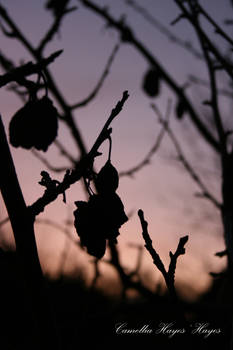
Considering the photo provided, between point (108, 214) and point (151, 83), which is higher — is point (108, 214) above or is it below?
below

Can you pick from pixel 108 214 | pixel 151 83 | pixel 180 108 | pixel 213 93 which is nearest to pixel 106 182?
pixel 108 214

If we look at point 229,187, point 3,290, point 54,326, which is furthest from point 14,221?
point 229,187

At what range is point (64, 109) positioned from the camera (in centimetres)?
211

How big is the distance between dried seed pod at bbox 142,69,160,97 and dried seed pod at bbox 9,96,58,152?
Result: 2342 mm

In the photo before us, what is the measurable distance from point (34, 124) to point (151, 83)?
2.38m

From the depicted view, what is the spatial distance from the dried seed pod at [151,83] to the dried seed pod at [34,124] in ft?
7.69

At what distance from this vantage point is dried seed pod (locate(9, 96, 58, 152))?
1.05m

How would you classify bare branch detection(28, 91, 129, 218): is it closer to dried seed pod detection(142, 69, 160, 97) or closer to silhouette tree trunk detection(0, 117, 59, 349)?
silhouette tree trunk detection(0, 117, 59, 349)

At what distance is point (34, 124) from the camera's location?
1.08 metres

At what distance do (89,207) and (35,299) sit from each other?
0.30m

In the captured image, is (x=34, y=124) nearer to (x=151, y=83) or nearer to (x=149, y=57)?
(x=149, y=57)

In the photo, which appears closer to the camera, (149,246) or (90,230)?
(149,246)

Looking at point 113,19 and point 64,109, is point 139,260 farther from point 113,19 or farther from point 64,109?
point 113,19

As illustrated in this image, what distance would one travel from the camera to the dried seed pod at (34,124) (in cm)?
105
